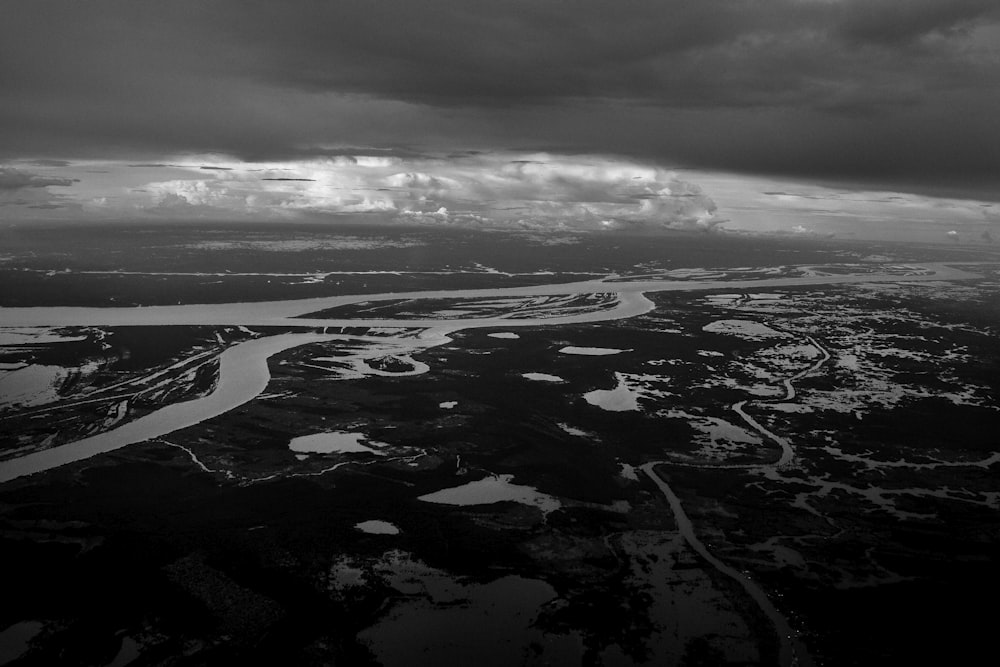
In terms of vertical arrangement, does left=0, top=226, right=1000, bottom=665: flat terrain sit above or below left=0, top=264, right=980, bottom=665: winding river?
below

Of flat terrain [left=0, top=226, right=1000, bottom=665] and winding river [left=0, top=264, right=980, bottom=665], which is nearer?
flat terrain [left=0, top=226, right=1000, bottom=665]

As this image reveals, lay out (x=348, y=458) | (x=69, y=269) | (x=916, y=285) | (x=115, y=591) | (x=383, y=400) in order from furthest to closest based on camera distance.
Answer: (x=916, y=285)
(x=69, y=269)
(x=383, y=400)
(x=348, y=458)
(x=115, y=591)

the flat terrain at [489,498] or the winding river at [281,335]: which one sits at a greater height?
the winding river at [281,335]

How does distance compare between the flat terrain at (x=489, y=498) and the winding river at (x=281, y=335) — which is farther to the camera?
the winding river at (x=281, y=335)

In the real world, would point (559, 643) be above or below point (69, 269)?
below

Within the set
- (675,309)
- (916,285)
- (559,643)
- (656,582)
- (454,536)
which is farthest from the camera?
(916,285)

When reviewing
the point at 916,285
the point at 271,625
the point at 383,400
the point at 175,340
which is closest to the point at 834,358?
the point at 383,400

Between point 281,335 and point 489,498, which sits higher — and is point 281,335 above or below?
above

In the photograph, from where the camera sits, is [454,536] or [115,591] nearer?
[115,591]

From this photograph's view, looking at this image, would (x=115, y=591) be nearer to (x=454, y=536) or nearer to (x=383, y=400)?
(x=454, y=536)

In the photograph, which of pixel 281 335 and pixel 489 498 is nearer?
pixel 489 498
